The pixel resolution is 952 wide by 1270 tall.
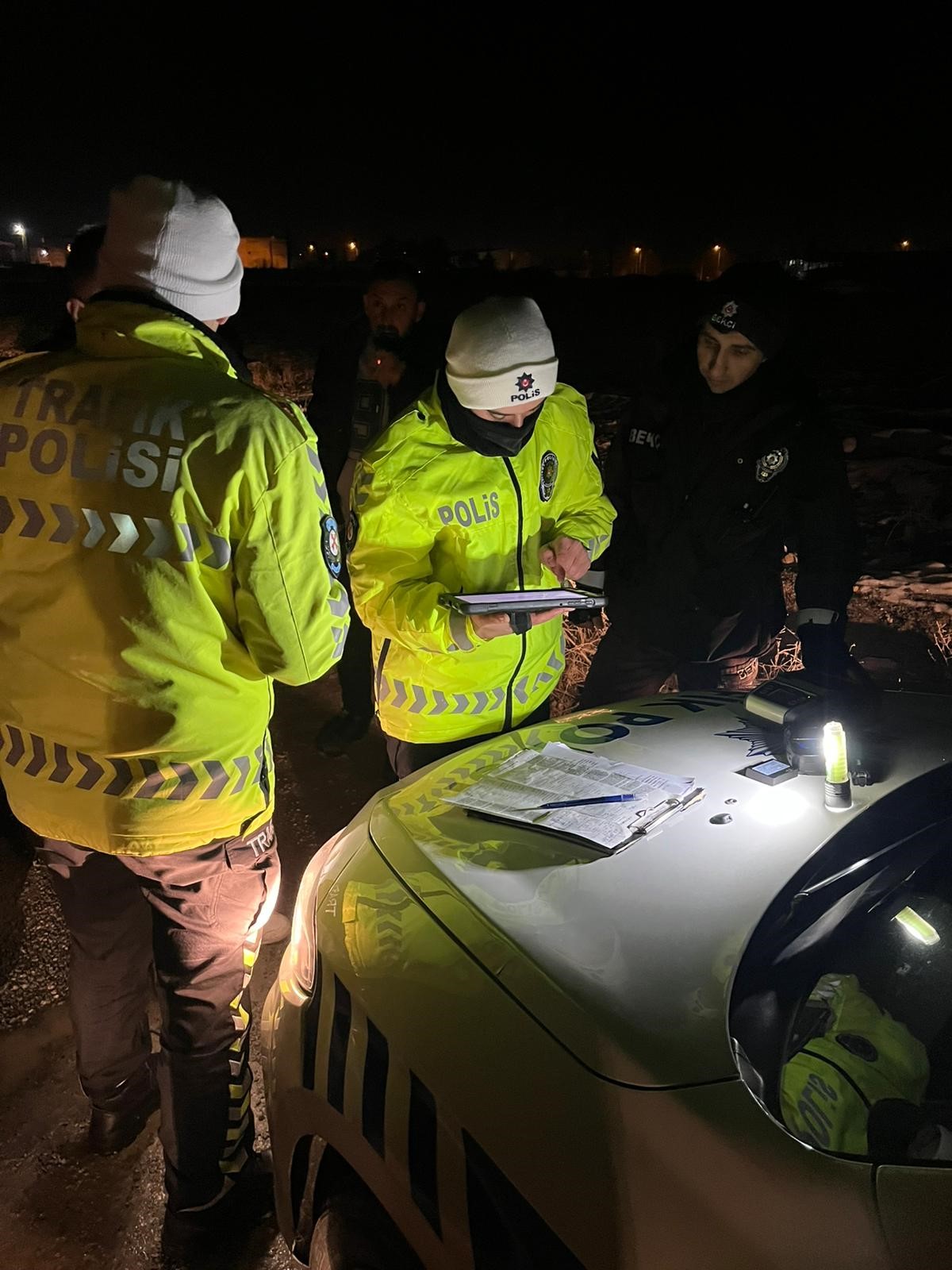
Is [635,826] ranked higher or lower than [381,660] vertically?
lower

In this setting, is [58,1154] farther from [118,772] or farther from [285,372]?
[285,372]

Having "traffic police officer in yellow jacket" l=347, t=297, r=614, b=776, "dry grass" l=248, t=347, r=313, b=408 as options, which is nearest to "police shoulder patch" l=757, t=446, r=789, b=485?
"traffic police officer in yellow jacket" l=347, t=297, r=614, b=776

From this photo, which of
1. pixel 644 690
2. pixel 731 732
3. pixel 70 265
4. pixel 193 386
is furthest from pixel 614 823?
pixel 70 265

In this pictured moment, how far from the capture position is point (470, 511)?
239 cm

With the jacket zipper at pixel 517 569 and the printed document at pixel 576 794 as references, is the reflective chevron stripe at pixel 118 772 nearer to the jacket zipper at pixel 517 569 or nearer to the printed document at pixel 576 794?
the printed document at pixel 576 794

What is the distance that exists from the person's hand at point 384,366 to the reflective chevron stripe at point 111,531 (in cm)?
251

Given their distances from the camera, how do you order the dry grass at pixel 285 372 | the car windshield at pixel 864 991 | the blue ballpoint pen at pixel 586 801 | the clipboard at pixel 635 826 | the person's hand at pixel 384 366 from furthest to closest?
the dry grass at pixel 285 372 → the person's hand at pixel 384 366 → the blue ballpoint pen at pixel 586 801 → the clipboard at pixel 635 826 → the car windshield at pixel 864 991

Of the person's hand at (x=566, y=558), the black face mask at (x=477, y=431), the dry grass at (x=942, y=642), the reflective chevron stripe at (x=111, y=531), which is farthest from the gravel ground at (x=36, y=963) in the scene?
the dry grass at (x=942, y=642)

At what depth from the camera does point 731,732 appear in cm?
219

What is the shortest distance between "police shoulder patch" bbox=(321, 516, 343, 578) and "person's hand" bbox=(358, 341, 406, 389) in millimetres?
2309

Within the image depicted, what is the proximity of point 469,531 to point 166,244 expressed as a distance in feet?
3.26

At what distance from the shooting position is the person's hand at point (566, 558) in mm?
2592

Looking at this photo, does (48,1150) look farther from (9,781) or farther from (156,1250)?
(9,781)

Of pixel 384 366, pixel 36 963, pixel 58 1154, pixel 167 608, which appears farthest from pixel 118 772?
pixel 384 366
